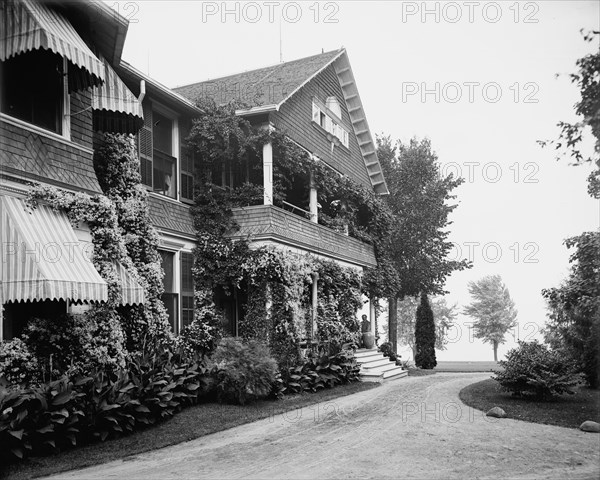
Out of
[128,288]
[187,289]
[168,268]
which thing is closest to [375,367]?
[187,289]

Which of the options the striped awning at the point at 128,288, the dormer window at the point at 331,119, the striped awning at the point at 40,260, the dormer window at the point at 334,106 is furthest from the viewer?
the dormer window at the point at 334,106

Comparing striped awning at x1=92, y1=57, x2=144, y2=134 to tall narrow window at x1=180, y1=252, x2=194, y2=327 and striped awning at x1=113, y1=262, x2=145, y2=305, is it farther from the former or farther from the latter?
tall narrow window at x1=180, y1=252, x2=194, y2=327

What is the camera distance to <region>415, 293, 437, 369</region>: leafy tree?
27000 mm

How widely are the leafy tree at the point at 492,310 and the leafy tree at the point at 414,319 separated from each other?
10.0 feet

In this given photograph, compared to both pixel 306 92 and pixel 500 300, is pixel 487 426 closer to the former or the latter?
pixel 306 92

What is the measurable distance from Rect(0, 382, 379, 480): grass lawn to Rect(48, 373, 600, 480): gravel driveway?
23 cm

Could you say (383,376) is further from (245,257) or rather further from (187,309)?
(187,309)

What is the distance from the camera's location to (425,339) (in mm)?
27562

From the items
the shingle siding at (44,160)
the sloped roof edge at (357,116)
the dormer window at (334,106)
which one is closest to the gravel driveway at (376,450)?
the shingle siding at (44,160)

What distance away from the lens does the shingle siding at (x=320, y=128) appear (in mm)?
19203

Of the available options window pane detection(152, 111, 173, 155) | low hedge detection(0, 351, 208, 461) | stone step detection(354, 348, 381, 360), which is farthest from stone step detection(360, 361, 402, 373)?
window pane detection(152, 111, 173, 155)

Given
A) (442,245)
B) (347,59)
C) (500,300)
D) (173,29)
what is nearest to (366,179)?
(347,59)

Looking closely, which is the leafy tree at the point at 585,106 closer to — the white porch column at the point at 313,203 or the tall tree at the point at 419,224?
the white porch column at the point at 313,203

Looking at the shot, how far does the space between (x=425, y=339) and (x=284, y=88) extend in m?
14.7
